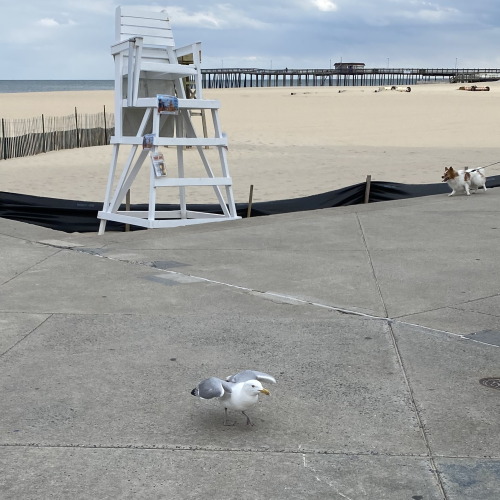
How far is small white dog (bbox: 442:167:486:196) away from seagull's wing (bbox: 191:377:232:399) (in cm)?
988

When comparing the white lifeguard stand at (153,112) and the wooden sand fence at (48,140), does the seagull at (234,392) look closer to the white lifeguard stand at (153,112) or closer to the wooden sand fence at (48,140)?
the white lifeguard stand at (153,112)

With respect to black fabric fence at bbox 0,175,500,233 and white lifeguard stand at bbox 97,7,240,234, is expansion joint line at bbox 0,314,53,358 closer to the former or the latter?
white lifeguard stand at bbox 97,7,240,234

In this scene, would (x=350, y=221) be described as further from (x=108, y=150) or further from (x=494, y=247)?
(x=108, y=150)

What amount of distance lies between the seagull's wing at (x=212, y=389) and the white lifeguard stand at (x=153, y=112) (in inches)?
263

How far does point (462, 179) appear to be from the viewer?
1361 cm

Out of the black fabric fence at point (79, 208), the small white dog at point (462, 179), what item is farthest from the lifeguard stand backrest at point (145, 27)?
the small white dog at point (462, 179)

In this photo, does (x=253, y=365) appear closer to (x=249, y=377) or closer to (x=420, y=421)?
(x=249, y=377)

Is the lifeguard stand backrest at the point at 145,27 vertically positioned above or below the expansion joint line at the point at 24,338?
above

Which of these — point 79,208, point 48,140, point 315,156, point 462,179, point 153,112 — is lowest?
point 315,156

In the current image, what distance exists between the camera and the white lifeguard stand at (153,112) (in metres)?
11.2

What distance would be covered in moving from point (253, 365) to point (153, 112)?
661 cm

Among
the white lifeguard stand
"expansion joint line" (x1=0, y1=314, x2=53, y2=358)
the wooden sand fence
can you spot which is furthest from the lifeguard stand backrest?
the wooden sand fence

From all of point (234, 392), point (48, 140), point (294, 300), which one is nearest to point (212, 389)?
point (234, 392)

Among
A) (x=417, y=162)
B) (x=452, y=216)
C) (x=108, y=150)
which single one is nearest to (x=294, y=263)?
(x=452, y=216)
